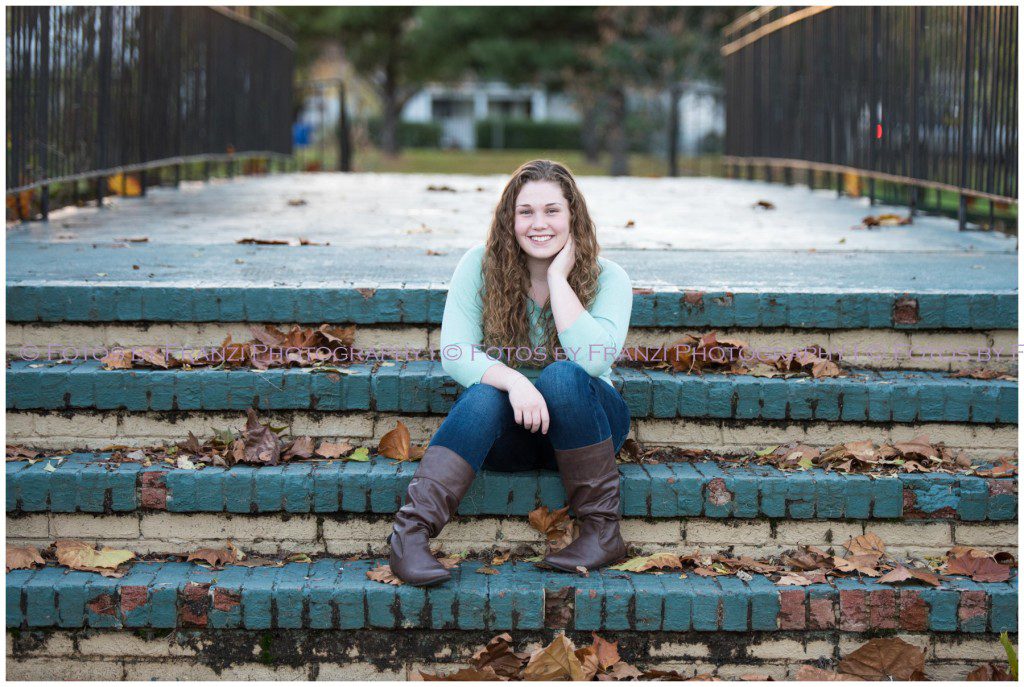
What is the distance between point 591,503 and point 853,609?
82 centimetres

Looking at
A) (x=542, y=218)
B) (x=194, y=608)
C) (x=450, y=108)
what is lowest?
(x=194, y=608)

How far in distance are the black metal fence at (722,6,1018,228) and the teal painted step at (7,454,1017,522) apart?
304 cm

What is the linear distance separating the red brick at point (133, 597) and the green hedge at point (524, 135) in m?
40.4

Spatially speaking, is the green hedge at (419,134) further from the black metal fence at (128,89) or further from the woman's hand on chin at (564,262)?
the woman's hand on chin at (564,262)

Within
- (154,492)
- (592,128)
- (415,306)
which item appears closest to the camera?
(154,492)

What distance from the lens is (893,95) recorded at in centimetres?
786

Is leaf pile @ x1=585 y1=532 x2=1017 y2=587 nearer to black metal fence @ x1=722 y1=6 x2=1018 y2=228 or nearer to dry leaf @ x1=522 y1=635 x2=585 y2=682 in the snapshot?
dry leaf @ x1=522 y1=635 x2=585 y2=682

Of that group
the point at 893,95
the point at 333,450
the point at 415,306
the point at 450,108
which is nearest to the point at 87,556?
the point at 333,450

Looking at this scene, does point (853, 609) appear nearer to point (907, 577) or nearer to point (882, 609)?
point (882, 609)

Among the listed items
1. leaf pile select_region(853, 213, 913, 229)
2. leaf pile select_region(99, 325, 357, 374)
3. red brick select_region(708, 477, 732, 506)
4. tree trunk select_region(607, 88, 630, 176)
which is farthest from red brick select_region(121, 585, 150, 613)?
tree trunk select_region(607, 88, 630, 176)

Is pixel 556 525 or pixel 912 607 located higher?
pixel 556 525

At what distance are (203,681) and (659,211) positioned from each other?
5.86m

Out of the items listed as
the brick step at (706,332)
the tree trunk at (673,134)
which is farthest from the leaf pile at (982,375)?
the tree trunk at (673,134)

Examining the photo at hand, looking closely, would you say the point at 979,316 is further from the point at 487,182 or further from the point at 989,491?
the point at 487,182
